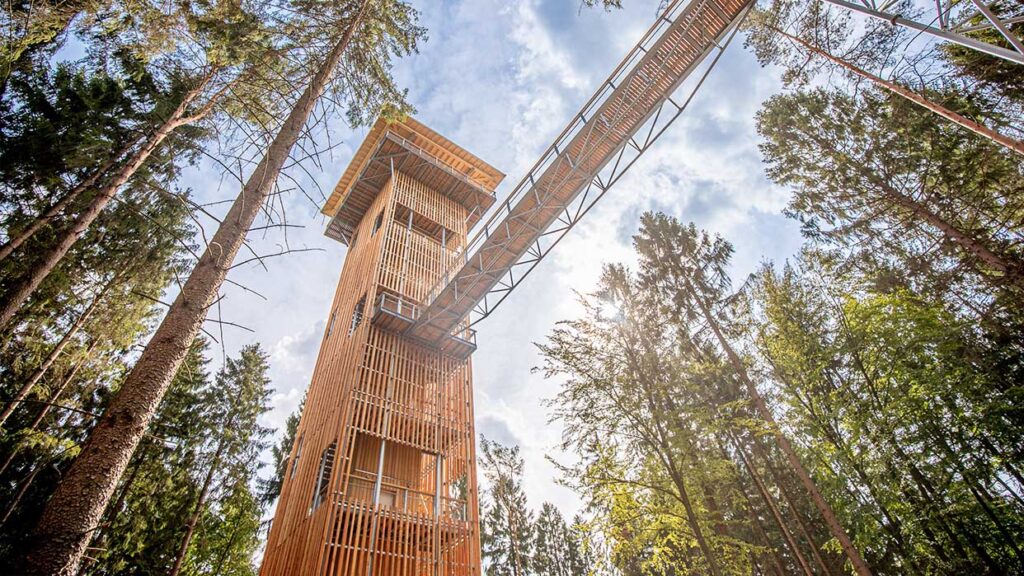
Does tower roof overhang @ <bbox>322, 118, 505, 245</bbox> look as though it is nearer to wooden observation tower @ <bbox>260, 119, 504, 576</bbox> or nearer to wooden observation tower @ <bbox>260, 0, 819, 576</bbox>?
wooden observation tower @ <bbox>260, 119, 504, 576</bbox>

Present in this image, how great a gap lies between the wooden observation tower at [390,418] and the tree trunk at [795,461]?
6357 millimetres

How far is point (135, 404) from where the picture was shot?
264cm

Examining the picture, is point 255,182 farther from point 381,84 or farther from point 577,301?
point 577,301

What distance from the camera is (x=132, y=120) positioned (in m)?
8.90

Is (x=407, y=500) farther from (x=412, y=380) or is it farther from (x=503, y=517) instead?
(x=503, y=517)

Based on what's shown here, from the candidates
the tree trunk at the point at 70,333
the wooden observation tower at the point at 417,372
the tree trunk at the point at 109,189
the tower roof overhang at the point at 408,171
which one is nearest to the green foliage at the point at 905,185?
the wooden observation tower at the point at 417,372

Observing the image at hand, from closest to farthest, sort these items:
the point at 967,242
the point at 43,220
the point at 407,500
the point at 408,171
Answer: the point at 43,220, the point at 967,242, the point at 407,500, the point at 408,171

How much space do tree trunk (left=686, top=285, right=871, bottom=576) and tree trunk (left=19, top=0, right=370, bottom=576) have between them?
9.09 m

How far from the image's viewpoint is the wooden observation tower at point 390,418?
25.9 ft

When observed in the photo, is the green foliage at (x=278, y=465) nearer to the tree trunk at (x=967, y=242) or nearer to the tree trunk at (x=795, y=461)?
the tree trunk at (x=795, y=461)

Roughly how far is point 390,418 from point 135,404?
24.1ft

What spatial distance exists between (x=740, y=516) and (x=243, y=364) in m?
20.5

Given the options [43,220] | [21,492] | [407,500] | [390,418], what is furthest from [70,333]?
[407,500]

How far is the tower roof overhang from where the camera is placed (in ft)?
50.1
